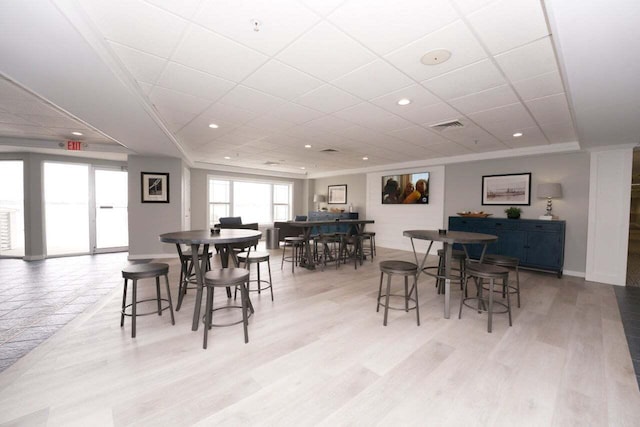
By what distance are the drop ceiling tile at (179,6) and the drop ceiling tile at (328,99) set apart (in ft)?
4.58

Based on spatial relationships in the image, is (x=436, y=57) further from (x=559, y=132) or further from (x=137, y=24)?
(x=559, y=132)

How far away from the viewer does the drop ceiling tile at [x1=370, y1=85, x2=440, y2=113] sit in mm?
2859

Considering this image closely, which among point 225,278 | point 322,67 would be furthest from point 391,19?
point 225,278

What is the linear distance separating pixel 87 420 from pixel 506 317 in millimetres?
3713

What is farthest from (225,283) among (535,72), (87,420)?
(535,72)

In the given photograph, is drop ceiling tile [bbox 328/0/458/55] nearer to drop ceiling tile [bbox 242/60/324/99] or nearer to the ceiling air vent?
drop ceiling tile [bbox 242/60/324/99]

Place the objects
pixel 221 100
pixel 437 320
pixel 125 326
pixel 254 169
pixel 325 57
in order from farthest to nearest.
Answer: pixel 254 169 < pixel 221 100 < pixel 437 320 < pixel 125 326 < pixel 325 57

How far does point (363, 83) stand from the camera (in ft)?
8.91

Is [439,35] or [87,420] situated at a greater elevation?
[439,35]

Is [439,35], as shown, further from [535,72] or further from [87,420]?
[87,420]

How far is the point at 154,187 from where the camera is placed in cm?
597

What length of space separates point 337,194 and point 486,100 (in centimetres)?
663

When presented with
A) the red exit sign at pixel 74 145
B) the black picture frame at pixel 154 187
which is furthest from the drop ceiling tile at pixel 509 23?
the red exit sign at pixel 74 145

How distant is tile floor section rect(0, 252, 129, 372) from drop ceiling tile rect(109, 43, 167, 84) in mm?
2601
